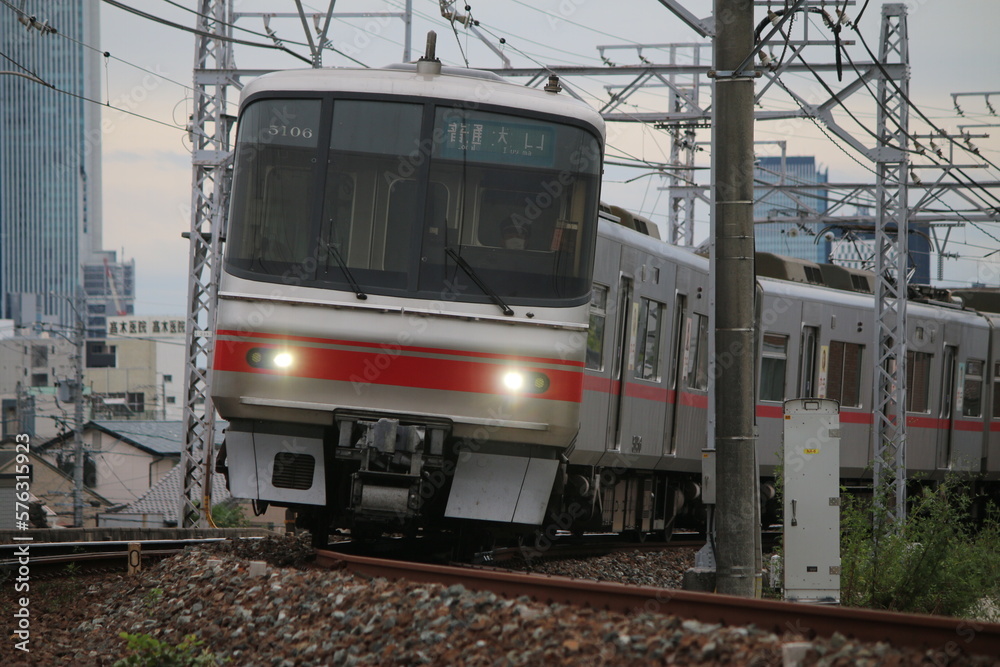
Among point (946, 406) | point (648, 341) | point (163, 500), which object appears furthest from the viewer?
point (163, 500)

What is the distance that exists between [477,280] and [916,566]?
14.3 ft

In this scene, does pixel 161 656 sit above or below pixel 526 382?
below

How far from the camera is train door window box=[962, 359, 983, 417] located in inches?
729

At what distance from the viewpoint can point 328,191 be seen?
27.1 feet

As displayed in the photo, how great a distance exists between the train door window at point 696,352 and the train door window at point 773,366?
99 centimetres

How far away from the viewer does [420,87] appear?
841 cm

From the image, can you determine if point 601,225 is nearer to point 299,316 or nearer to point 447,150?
point 447,150

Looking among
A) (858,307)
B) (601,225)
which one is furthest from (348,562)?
(858,307)

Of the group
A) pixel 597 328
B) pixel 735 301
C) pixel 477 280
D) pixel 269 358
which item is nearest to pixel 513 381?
pixel 477 280

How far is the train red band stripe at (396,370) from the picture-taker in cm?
808

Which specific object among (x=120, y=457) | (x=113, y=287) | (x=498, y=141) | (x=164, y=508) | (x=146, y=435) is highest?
(x=498, y=141)

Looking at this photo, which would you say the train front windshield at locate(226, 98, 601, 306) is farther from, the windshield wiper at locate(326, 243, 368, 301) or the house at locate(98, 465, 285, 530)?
the house at locate(98, 465, 285, 530)

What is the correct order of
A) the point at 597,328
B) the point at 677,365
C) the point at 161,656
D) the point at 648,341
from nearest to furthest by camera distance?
the point at 161,656 < the point at 597,328 < the point at 648,341 < the point at 677,365

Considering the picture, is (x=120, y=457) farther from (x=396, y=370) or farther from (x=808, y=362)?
(x=396, y=370)
